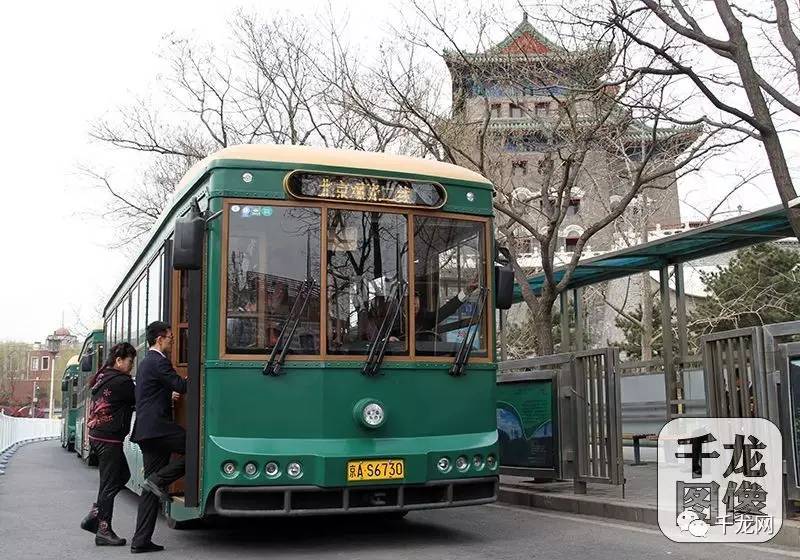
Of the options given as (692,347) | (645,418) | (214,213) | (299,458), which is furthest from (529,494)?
(692,347)

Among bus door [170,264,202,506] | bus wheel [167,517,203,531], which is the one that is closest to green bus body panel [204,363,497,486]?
bus door [170,264,202,506]

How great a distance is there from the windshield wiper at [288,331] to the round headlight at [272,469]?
718 millimetres

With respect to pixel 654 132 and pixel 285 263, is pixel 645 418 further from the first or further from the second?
pixel 285 263

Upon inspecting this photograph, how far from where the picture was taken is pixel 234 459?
7.55 m

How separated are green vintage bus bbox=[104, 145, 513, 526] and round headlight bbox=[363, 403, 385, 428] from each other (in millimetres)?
12

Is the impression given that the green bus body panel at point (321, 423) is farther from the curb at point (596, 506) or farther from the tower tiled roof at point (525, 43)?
the tower tiled roof at point (525, 43)

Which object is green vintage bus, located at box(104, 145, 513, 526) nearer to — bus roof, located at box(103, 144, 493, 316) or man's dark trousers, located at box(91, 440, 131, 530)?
bus roof, located at box(103, 144, 493, 316)

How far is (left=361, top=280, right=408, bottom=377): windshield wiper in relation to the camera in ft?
26.3

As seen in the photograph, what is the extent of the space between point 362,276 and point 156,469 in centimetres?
Answer: 236

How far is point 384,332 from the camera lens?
26.6 feet

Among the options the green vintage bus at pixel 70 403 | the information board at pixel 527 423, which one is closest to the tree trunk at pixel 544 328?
the information board at pixel 527 423

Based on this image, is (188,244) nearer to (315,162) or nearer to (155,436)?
(315,162)

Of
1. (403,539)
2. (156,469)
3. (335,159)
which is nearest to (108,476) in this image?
(156,469)

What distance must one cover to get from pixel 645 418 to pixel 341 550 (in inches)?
403
